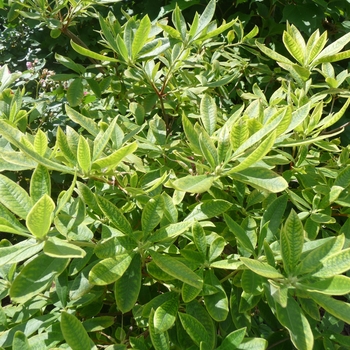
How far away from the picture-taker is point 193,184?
75 centimetres

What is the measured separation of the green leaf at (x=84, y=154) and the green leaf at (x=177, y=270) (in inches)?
8.0

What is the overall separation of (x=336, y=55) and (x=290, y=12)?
1.09 meters

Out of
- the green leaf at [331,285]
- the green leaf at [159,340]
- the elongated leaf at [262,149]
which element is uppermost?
the elongated leaf at [262,149]

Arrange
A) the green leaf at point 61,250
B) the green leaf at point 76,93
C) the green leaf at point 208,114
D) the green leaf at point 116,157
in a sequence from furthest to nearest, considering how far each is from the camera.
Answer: the green leaf at point 76,93
the green leaf at point 208,114
the green leaf at point 116,157
the green leaf at point 61,250

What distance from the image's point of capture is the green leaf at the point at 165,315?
0.73 metres

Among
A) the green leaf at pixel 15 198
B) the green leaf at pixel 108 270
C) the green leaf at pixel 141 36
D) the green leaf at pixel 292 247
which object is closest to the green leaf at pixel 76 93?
the green leaf at pixel 141 36

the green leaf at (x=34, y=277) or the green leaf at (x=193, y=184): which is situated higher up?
the green leaf at (x=193, y=184)

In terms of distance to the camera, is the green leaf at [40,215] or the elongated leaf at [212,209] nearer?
the green leaf at [40,215]

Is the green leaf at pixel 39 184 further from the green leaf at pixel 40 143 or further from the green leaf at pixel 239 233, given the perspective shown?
the green leaf at pixel 239 233

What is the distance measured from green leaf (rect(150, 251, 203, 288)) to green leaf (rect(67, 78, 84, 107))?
0.81m

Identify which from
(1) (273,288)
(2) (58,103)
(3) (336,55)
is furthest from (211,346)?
(2) (58,103)

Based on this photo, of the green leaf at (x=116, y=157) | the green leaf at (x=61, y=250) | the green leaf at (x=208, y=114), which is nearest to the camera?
the green leaf at (x=61, y=250)

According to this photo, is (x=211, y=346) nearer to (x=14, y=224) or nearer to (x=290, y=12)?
(x=14, y=224)

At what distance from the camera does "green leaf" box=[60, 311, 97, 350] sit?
2.28 feet
